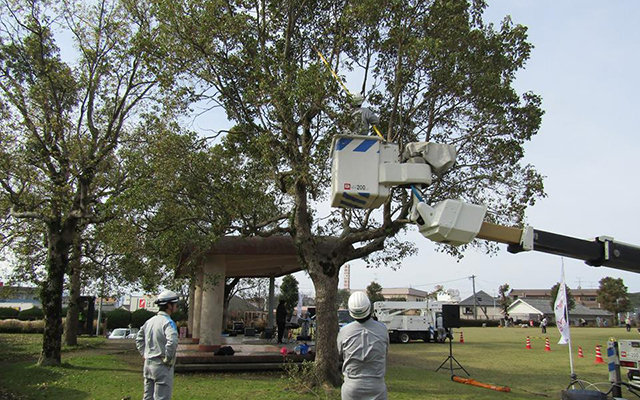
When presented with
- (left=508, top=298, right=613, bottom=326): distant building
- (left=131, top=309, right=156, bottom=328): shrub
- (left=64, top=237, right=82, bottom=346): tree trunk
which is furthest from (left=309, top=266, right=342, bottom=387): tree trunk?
(left=508, top=298, right=613, bottom=326): distant building

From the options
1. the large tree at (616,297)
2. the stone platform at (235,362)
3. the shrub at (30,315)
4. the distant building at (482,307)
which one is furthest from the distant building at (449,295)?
the stone platform at (235,362)

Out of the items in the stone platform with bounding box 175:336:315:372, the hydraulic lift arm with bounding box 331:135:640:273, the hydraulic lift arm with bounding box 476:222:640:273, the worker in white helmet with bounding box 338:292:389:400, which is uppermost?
the hydraulic lift arm with bounding box 331:135:640:273

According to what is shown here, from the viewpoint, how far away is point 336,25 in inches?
440

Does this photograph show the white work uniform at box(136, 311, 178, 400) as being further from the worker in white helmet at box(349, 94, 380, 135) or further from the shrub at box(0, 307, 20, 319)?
the shrub at box(0, 307, 20, 319)

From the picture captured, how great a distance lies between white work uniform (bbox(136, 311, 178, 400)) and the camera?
5.53 meters

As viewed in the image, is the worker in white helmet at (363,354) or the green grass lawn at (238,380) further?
the green grass lawn at (238,380)

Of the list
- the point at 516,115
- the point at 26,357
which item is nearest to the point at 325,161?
the point at 516,115

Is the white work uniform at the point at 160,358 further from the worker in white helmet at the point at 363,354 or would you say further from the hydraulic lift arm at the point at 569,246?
the hydraulic lift arm at the point at 569,246

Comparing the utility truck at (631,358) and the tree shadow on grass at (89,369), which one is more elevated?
the utility truck at (631,358)

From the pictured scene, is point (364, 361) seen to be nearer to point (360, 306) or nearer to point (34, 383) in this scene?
point (360, 306)

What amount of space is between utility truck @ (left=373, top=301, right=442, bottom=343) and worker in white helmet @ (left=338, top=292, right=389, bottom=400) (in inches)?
985

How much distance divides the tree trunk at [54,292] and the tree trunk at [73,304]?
5336 mm

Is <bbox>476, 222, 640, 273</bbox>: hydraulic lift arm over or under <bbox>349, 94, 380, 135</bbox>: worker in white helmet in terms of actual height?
under

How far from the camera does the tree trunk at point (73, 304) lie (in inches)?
773
